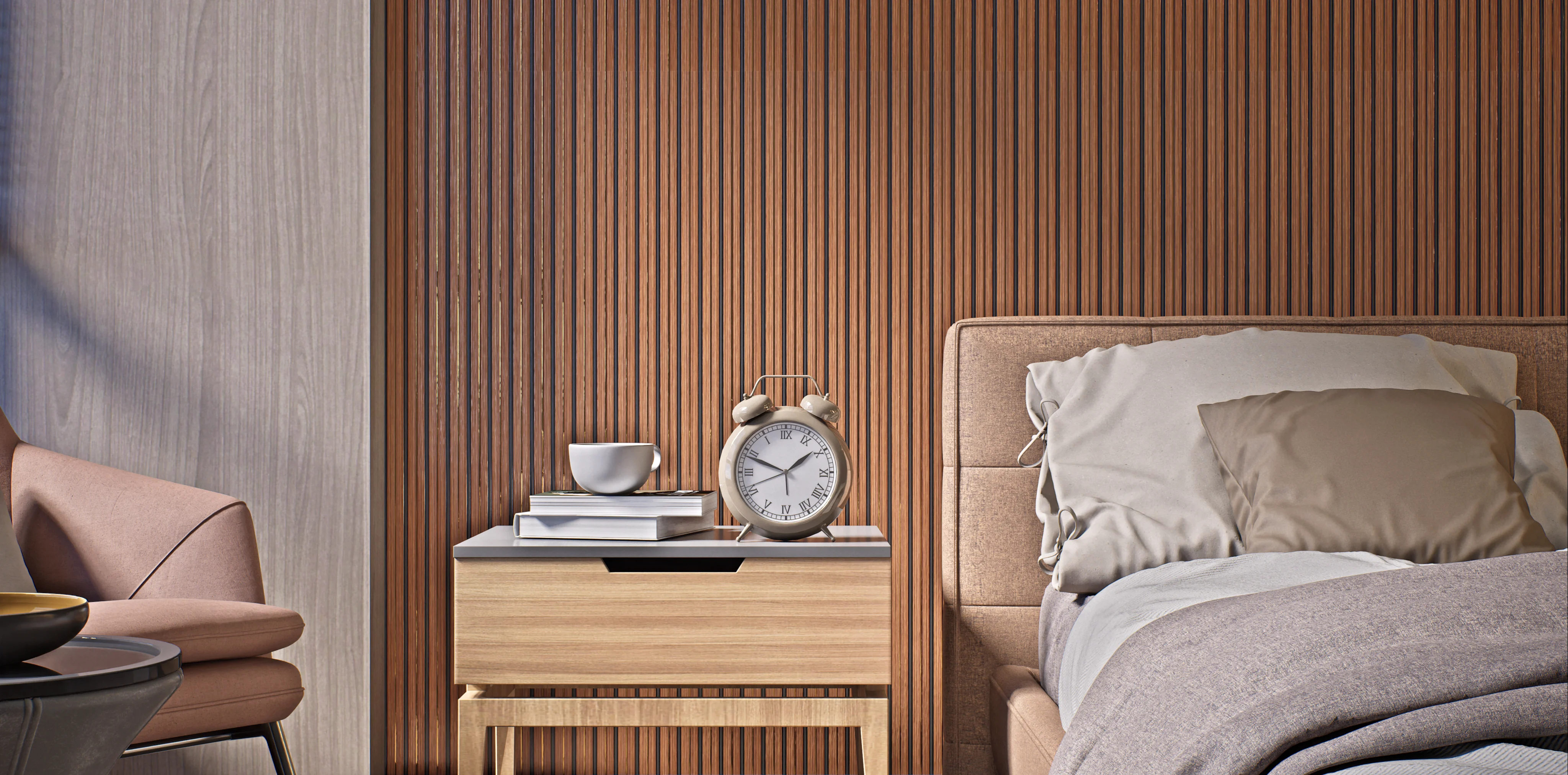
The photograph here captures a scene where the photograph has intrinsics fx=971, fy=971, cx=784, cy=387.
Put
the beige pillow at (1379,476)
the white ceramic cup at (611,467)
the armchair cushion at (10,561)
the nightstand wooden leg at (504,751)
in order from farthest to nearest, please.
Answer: the nightstand wooden leg at (504,751) → the white ceramic cup at (611,467) → the armchair cushion at (10,561) → the beige pillow at (1379,476)

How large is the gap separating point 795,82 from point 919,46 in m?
0.27

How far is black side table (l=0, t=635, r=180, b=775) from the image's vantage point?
692mm

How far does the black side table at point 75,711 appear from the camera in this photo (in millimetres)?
692

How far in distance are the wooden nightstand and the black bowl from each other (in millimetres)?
796

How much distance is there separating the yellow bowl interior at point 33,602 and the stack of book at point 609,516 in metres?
0.86

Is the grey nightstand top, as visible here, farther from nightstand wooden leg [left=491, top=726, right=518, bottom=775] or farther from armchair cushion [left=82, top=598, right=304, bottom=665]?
nightstand wooden leg [left=491, top=726, right=518, bottom=775]

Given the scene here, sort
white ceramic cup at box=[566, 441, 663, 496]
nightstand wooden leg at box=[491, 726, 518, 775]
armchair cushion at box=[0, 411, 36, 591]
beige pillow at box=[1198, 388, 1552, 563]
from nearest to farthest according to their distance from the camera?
1. beige pillow at box=[1198, 388, 1552, 563]
2. armchair cushion at box=[0, 411, 36, 591]
3. white ceramic cup at box=[566, 441, 663, 496]
4. nightstand wooden leg at box=[491, 726, 518, 775]

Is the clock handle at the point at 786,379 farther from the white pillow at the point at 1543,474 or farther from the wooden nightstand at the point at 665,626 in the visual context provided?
the white pillow at the point at 1543,474

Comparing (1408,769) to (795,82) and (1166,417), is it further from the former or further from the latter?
(795,82)

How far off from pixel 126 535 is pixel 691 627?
0.94 meters

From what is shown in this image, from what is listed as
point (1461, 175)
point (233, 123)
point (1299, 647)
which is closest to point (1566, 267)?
point (1461, 175)

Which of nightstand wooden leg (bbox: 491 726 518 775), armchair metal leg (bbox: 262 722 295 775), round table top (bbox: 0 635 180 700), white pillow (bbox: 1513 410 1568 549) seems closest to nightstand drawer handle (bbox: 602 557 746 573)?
nightstand wooden leg (bbox: 491 726 518 775)

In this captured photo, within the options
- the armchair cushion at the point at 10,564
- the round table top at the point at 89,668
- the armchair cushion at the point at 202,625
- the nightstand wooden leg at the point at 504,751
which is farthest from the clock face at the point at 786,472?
the armchair cushion at the point at 10,564

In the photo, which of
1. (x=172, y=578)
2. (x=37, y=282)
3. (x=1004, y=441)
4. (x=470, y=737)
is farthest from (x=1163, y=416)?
(x=37, y=282)
